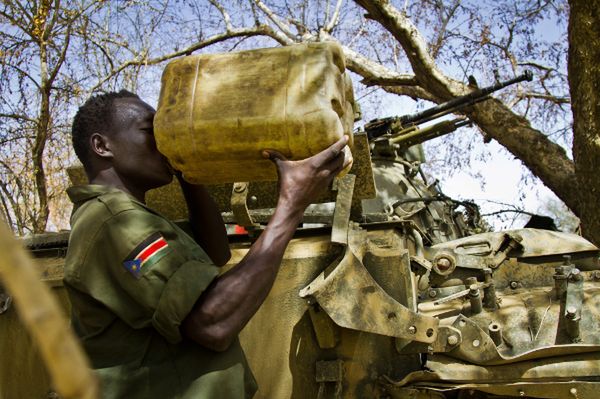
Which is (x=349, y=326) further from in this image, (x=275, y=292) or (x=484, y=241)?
(x=484, y=241)

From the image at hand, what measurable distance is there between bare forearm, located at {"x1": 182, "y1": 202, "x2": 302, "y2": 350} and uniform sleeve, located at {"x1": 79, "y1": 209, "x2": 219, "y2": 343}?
1.4 inches

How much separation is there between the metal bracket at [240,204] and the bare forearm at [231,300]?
1.49 metres

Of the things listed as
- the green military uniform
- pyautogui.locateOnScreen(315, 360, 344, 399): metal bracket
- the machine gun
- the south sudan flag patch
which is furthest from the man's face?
the machine gun

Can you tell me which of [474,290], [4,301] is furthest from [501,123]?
[4,301]

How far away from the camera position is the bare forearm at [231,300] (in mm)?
1777

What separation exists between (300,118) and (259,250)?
1.60 ft

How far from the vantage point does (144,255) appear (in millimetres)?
1818

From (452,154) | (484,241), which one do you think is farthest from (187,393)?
(452,154)

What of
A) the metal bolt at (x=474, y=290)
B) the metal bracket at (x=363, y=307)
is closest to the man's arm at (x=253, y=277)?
the metal bracket at (x=363, y=307)

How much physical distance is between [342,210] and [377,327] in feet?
1.92

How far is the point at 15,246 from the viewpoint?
23.0 inches

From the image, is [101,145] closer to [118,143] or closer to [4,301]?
[118,143]

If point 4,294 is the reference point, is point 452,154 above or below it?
above

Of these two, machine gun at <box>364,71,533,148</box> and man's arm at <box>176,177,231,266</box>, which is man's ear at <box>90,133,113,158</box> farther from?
machine gun at <box>364,71,533,148</box>
